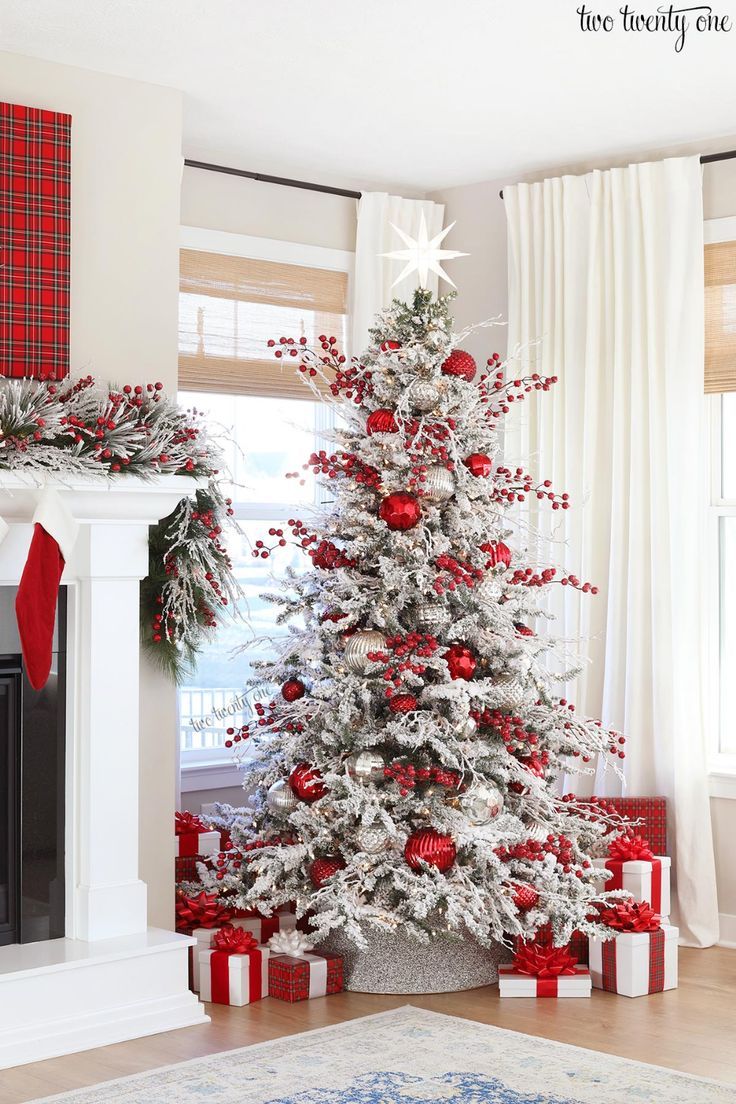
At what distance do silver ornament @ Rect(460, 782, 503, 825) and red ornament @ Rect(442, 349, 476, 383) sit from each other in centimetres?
126

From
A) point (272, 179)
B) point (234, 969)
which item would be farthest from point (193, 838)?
point (272, 179)

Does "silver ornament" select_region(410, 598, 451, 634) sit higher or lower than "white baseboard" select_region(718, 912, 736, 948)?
higher

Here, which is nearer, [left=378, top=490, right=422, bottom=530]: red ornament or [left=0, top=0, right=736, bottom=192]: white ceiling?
[left=0, top=0, right=736, bottom=192]: white ceiling

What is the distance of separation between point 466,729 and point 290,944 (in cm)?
85

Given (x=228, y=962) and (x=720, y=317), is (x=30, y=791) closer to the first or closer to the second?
(x=228, y=962)

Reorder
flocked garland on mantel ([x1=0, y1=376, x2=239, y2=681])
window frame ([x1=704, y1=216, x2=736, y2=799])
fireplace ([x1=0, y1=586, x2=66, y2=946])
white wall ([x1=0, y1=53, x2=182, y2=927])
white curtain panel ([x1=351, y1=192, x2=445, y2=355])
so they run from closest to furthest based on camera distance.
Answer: flocked garland on mantel ([x1=0, y1=376, x2=239, y2=681]), fireplace ([x1=0, y1=586, x2=66, y2=946]), white wall ([x1=0, y1=53, x2=182, y2=927]), window frame ([x1=704, y1=216, x2=736, y2=799]), white curtain panel ([x1=351, y1=192, x2=445, y2=355])

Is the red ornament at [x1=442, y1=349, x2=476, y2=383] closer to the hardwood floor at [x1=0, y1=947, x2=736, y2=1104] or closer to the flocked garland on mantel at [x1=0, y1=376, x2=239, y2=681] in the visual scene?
the flocked garland on mantel at [x1=0, y1=376, x2=239, y2=681]

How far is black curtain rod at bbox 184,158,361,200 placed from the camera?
512cm

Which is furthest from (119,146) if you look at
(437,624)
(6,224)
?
(437,624)

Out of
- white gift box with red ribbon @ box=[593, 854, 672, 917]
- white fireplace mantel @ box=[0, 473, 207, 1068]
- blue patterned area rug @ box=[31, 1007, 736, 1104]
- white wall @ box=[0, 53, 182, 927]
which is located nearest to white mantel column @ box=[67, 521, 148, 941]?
white fireplace mantel @ box=[0, 473, 207, 1068]

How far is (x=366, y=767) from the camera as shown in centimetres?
405

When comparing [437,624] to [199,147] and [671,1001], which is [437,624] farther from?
[199,147]

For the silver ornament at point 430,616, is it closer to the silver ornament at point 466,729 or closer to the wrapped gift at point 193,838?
the silver ornament at point 466,729

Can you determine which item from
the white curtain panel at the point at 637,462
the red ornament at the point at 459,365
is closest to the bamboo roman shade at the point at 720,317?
the white curtain panel at the point at 637,462
